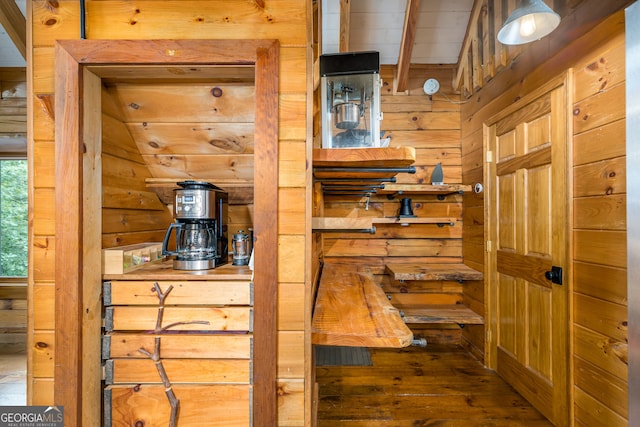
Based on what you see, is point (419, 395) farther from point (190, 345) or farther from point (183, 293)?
point (183, 293)

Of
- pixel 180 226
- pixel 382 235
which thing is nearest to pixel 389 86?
pixel 382 235

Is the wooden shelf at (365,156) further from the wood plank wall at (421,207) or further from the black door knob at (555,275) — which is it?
the wood plank wall at (421,207)

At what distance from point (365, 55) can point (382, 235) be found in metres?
1.74

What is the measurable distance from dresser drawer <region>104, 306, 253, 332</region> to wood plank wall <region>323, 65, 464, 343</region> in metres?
1.74

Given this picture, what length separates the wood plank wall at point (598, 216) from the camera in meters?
1.31

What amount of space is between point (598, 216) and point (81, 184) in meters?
2.33

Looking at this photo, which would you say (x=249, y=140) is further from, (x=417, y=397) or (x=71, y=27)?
(x=417, y=397)

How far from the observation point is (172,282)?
3.68 ft

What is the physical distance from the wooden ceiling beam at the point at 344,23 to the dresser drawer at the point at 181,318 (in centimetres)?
223

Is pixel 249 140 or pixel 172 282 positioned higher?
pixel 249 140

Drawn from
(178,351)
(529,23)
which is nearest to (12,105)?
(178,351)

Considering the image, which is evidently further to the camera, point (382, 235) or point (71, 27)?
point (382, 235)

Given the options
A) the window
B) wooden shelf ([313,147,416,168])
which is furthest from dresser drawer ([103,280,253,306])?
the window

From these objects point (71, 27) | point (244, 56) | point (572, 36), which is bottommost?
point (244, 56)
